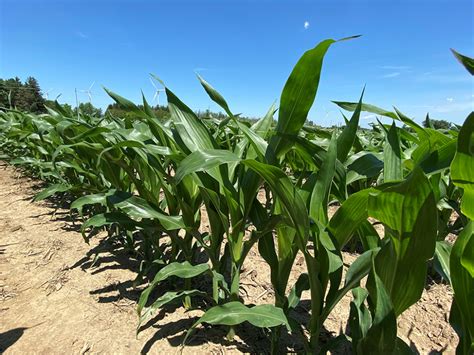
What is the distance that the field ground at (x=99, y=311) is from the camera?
104 cm

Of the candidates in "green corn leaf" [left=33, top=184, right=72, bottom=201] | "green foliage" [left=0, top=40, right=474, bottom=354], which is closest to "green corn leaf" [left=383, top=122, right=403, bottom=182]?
"green foliage" [left=0, top=40, right=474, bottom=354]

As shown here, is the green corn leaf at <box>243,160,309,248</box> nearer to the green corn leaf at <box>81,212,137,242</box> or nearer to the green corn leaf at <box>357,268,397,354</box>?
the green corn leaf at <box>357,268,397,354</box>

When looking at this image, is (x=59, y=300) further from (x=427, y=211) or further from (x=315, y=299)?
(x=427, y=211)


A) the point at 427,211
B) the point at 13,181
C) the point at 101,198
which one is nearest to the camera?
the point at 427,211

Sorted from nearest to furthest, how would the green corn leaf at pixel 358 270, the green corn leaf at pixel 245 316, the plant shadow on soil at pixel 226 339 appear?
the green corn leaf at pixel 358 270, the green corn leaf at pixel 245 316, the plant shadow on soil at pixel 226 339

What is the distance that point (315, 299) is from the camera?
74 centimetres

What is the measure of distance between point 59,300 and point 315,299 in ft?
3.56

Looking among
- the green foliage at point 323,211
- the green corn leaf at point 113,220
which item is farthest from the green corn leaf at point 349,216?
the green corn leaf at point 113,220

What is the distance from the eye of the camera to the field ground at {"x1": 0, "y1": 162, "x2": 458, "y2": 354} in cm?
104

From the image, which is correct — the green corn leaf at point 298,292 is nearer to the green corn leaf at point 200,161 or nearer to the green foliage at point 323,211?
the green foliage at point 323,211

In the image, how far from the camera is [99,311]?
1.22 meters

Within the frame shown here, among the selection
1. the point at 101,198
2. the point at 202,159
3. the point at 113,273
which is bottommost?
the point at 113,273

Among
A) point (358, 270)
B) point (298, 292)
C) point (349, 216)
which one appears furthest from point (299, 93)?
point (298, 292)

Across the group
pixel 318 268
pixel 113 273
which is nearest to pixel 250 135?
pixel 318 268
